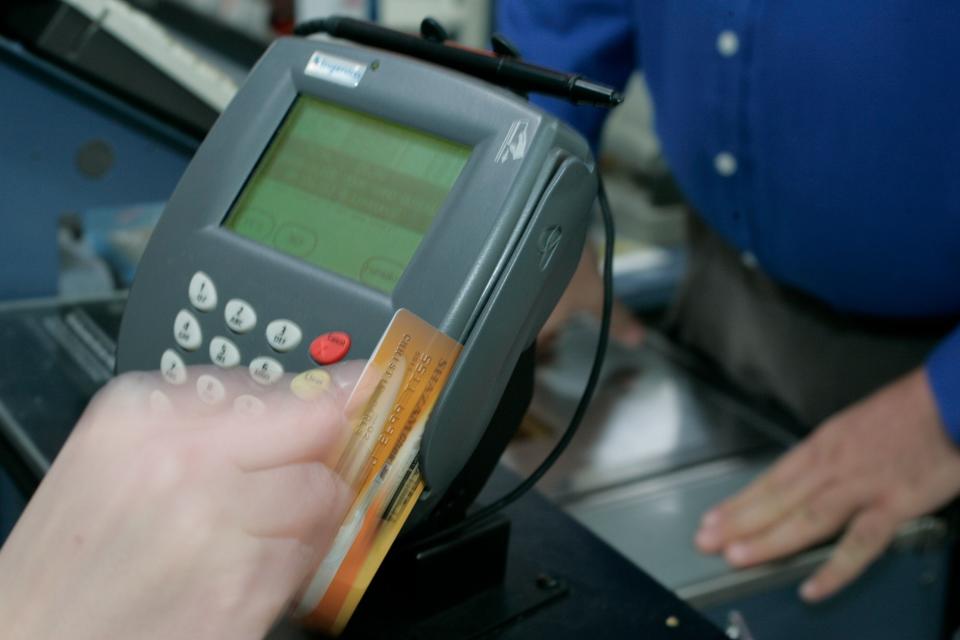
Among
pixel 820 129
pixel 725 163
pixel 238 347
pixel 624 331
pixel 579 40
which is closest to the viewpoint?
pixel 238 347

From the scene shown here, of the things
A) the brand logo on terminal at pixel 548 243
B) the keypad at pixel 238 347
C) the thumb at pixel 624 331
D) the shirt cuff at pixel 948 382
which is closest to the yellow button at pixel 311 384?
the keypad at pixel 238 347

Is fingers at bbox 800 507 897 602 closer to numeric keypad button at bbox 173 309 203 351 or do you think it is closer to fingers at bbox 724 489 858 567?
fingers at bbox 724 489 858 567

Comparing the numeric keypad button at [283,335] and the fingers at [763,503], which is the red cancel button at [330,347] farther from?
the fingers at [763,503]

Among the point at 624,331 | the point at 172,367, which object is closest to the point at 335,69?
the point at 172,367

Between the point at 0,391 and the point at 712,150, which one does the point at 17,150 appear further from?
the point at 712,150

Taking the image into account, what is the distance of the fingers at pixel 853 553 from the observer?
869 millimetres

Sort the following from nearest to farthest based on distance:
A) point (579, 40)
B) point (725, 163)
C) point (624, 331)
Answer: point (725, 163), point (579, 40), point (624, 331)

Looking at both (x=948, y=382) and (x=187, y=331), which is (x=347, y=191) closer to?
(x=187, y=331)

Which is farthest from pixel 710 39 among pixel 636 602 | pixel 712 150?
pixel 636 602

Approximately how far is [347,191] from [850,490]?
1.96 feet

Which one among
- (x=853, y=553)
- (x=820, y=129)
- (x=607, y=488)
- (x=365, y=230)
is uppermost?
(x=820, y=129)

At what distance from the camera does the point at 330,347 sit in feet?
1.49

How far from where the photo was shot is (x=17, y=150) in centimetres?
82

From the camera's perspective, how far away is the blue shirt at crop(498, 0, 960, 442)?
32.0 inches
